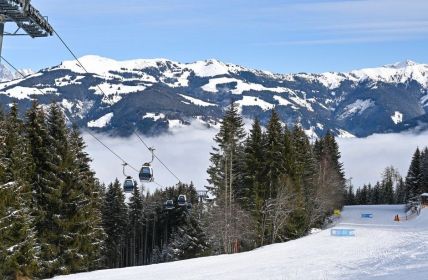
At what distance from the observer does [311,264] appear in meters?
31.9

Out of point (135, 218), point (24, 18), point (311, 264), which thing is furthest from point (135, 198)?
point (24, 18)

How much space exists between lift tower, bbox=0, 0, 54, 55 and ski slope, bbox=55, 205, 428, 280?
44.0 ft

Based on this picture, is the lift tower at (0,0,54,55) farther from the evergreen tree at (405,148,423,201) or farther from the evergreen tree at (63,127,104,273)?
the evergreen tree at (405,148,423,201)

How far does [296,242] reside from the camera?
48.3 m

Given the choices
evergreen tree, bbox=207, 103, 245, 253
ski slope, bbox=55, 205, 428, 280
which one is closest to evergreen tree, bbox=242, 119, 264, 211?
evergreen tree, bbox=207, 103, 245, 253

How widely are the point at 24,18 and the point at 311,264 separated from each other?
19663mm

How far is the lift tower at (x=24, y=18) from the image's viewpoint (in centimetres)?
1993

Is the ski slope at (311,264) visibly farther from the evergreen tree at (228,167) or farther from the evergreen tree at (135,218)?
the evergreen tree at (135,218)

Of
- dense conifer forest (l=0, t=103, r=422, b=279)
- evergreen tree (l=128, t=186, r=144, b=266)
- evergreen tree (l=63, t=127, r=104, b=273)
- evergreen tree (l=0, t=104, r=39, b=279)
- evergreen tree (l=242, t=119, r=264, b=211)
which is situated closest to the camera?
evergreen tree (l=0, t=104, r=39, b=279)

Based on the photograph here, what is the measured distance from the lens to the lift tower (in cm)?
1993

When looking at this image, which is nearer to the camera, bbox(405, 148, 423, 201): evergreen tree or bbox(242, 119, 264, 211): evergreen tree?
bbox(242, 119, 264, 211): evergreen tree

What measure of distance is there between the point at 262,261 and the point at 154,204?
7670 centimetres

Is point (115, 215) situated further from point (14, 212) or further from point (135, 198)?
point (14, 212)

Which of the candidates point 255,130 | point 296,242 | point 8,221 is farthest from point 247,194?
point 8,221
